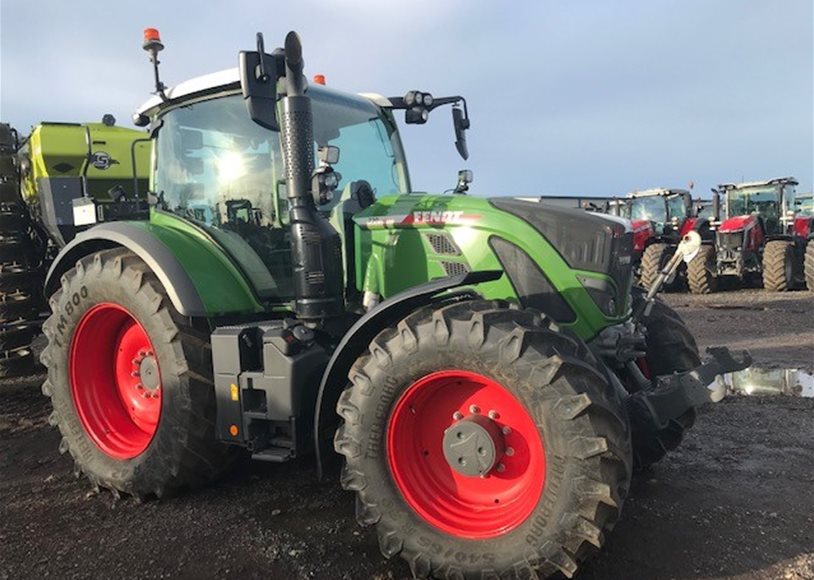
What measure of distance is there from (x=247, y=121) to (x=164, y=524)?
2.33 meters

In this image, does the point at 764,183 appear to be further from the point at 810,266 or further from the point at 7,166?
the point at 7,166

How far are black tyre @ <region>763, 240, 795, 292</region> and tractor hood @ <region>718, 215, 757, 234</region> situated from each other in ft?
2.34

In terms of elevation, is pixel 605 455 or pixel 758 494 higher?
pixel 605 455

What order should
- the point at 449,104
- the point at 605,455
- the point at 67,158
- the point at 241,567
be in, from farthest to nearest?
the point at 67,158, the point at 449,104, the point at 241,567, the point at 605,455

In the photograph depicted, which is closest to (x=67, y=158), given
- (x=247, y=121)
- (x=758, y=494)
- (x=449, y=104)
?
(x=247, y=121)

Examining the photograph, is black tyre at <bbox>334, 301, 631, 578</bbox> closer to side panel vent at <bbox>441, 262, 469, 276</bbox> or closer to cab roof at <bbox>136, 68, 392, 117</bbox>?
side panel vent at <bbox>441, 262, 469, 276</bbox>

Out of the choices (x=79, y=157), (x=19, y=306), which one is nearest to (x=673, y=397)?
(x=79, y=157)

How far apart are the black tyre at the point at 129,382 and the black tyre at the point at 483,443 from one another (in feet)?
3.60

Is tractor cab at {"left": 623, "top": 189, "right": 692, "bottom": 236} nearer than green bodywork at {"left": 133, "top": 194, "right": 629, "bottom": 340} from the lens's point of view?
No

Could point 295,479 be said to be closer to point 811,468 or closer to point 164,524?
point 164,524

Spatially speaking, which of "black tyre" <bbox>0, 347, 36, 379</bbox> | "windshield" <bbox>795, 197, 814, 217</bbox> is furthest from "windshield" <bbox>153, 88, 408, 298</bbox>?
"windshield" <bbox>795, 197, 814, 217</bbox>

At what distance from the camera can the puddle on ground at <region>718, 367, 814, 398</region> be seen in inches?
235

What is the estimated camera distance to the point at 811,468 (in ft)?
13.4

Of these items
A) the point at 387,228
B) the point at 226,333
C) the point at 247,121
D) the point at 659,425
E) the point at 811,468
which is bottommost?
the point at 811,468
